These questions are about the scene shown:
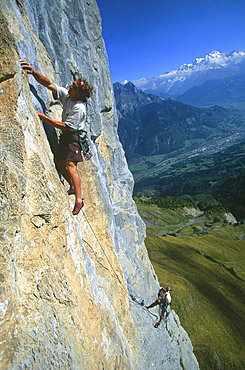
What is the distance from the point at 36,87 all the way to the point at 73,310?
10367mm

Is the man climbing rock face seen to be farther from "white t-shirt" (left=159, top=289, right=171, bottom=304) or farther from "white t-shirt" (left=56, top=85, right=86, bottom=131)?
"white t-shirt" (left=159, top=289, right=171, bottom=304)

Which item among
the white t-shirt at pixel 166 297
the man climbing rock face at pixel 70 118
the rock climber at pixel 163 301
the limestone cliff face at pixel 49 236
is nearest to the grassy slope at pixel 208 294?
the rock climber at pixel 163 301

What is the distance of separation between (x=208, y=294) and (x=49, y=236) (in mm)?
52998

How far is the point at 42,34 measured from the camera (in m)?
13.3

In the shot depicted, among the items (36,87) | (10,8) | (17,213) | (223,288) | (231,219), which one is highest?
(10,8)

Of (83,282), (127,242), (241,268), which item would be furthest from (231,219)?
(83,282)

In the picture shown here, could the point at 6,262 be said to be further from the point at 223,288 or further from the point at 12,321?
the point at 223,288

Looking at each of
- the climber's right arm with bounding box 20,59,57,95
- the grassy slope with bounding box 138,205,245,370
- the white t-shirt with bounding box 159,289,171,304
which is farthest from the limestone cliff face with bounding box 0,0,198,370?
the grassy slope with bounding box 138,205,245,370

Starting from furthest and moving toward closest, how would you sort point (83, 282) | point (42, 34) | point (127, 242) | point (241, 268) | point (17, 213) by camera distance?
1. point (241, 268)
2. point (127, 242)
3. point (42, 34)
4. point (83, 282)
5. point (17, 213)

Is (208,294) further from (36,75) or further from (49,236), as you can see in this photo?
(36,75)

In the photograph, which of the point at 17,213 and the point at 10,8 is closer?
the point at 17,213

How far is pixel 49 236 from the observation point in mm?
8938

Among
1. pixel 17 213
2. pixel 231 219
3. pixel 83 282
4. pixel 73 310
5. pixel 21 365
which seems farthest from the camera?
pixel 231 219

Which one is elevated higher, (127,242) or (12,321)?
(12,321)
